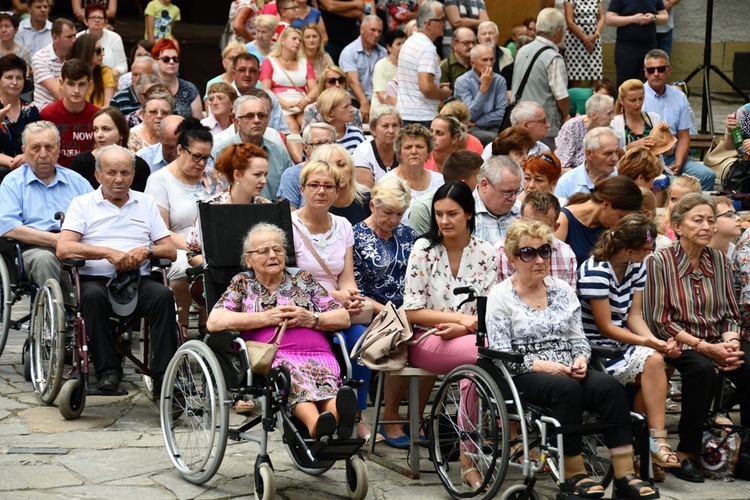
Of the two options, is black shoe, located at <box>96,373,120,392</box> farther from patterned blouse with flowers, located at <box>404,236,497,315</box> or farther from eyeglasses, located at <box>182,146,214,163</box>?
patterned blouse with flowers, located at <box>404,236,497,315</box>

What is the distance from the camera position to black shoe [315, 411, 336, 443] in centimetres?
550

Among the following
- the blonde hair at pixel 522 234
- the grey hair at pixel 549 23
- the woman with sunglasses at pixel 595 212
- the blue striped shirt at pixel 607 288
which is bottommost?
the blue striped shirt at pixel 607 288

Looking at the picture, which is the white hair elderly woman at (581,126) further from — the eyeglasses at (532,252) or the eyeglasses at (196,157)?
the eyeglasses at (532,252)

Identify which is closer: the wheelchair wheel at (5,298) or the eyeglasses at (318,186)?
the eyeglasses at (318,186)

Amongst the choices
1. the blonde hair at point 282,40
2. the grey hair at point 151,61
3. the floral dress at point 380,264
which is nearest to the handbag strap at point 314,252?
the floral dress at point 380,264

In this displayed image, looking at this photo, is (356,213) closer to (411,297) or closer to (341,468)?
(411,297)

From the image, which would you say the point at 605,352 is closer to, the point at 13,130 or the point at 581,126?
the point at 581,126

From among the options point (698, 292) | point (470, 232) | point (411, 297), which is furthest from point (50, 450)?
point (698, 292)

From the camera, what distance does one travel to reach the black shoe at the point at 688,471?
6.38 meters

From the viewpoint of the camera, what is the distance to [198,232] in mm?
6781

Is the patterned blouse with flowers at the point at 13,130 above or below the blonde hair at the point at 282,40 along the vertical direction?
below

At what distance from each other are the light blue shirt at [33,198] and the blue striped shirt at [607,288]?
330 cm

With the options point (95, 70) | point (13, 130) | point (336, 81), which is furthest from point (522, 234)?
point (95, 70)

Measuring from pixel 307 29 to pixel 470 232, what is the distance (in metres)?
5.25
